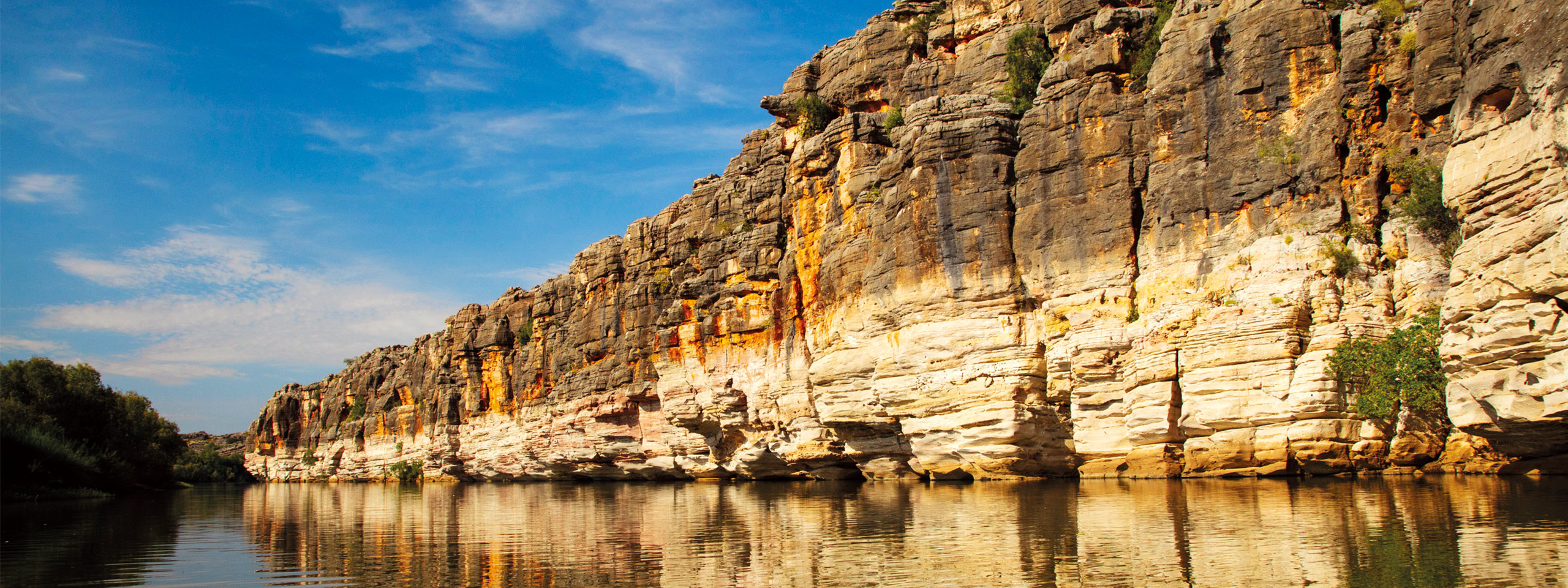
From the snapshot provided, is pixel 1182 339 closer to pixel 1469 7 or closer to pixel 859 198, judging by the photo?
pixel 1469 7

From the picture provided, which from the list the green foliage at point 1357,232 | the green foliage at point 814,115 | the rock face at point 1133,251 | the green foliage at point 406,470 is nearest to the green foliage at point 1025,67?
the rock face at point 1133,251

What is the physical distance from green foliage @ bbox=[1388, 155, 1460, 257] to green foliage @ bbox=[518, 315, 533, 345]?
6270 centimetres

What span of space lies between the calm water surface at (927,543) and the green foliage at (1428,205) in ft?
20.1

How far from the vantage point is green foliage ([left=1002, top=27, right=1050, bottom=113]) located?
119 ft

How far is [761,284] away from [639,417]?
15.6 m

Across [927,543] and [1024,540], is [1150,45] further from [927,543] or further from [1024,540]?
[927,543]

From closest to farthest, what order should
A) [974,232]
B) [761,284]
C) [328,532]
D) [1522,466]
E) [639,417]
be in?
[1522,466] < [328,532] < [974,232] < [761,284] < [639,417]

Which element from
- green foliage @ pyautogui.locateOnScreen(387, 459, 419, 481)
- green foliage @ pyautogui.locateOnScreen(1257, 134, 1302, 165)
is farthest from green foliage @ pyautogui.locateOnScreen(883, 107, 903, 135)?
green foliage @ pyautogui.locateOnScreen(387, 459, 419, 481)

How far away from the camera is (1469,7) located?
21.7 meters

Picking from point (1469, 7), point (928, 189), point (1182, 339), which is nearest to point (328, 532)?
point (928, 189)

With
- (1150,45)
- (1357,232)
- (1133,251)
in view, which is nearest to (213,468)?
(1133,251)

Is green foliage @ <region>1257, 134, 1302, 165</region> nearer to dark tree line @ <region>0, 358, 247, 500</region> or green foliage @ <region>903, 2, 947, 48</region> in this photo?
green foliage @ <region>903, 2, 947, 48</region>

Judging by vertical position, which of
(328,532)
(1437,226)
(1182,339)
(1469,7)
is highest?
(1469,7)

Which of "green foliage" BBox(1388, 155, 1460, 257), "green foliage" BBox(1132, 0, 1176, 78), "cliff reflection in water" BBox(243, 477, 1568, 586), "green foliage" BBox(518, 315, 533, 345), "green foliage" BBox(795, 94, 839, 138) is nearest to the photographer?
"cliff reflection in water" BBox(243, 477, 1568, 586)
